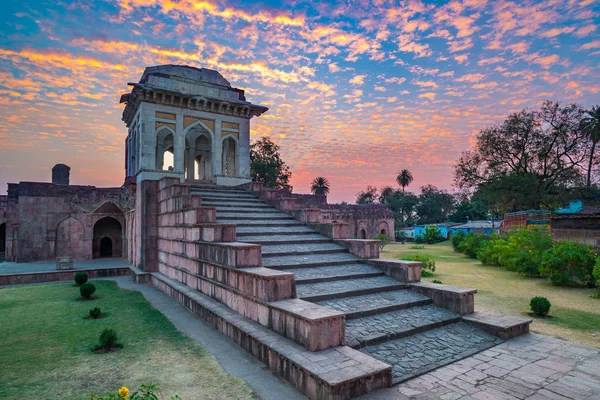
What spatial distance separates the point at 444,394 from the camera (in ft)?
13.2

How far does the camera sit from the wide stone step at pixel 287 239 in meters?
8.93

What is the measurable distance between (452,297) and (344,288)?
2151mm

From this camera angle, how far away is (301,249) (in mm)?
8812

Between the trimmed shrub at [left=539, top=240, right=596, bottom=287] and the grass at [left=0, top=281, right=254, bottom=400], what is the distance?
1190cm

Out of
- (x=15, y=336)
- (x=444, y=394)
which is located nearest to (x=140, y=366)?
(x=15, y=336)

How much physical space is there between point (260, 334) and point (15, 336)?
5129mm

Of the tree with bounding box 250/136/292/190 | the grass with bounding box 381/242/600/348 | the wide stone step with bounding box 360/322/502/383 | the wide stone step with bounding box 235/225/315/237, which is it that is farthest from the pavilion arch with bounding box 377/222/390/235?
the wide stone step with bounding box 360/322/502/383

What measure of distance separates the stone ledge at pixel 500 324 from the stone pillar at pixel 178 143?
1308 cm

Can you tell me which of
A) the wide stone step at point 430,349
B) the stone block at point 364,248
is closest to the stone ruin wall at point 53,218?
the stone block at point 364,248

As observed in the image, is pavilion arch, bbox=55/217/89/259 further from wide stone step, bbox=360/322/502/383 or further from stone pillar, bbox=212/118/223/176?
wide stone step, bbox=360/322/502/383

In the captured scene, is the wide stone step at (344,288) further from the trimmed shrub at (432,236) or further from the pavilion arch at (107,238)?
the trimmed shrub at (432,236)

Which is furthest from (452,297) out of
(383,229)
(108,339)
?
(383,229)

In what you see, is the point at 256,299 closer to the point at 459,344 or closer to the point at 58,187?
the point at 459,344

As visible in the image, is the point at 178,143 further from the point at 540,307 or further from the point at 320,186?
the point at 320,186
